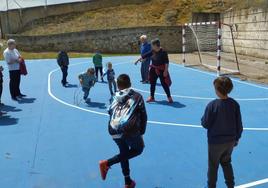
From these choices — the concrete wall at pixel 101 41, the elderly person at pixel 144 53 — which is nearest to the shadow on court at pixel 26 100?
the elderly person at pixel 144 53

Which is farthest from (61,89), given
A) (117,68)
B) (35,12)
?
(35,12)

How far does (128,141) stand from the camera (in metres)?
4.96

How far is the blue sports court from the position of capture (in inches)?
221

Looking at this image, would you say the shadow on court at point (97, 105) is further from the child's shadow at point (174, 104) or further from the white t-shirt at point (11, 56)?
the white t-shirt at point (11, 56)

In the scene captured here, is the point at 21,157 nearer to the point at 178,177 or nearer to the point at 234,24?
the point at 178,177

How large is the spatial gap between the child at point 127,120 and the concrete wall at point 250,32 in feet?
54.9

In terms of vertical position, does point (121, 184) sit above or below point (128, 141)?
below

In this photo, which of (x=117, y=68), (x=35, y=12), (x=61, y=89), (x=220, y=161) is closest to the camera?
(x=220, y=161)

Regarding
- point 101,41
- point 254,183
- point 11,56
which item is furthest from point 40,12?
point 254,183

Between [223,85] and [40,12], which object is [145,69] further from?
[40,12]

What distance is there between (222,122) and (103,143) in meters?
3.28

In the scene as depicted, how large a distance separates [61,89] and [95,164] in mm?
7569

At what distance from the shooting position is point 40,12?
1350 inches

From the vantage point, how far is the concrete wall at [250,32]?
800 inches
